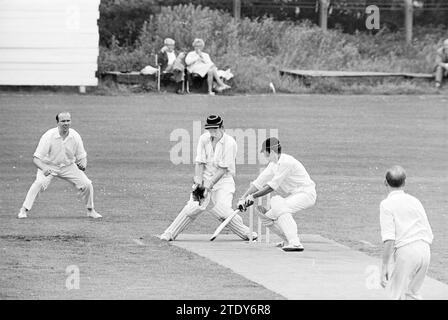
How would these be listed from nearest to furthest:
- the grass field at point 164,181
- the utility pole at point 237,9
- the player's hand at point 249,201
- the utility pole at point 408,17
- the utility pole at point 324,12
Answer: the grass field at point 164,181 < the player's hand at point 249,201 < the utility pole at point 237,9 < the utility pole at point 324,12 < the utility pole at point 408,17

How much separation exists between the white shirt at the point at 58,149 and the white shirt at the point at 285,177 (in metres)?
4.13

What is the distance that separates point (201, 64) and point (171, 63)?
1.02 meters

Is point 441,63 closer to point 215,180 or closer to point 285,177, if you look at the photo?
point 215,180

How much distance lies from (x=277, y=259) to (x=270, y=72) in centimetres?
2203

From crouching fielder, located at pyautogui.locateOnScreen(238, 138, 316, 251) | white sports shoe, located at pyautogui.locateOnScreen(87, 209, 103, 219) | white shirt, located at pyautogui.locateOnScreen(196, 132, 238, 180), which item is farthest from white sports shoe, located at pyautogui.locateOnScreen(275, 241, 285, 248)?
white sports shoe, located at pyautogui.locateOnScreen(87, 209, 103, 219)

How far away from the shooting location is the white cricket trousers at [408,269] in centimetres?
1244

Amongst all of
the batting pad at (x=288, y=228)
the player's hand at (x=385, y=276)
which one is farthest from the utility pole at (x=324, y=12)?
the player's hand at (x=385, y=276)

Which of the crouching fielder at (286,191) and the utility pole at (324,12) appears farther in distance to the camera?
the utility pole at (324,12)

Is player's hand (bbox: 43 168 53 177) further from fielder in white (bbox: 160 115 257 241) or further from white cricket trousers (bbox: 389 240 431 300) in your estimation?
white cricket trousers (bbox: 389 240 431 300)

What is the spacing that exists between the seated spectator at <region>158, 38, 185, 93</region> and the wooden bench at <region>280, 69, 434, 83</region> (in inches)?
141

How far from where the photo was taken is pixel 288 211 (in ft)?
57.0

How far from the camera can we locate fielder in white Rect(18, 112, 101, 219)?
20.6 metres

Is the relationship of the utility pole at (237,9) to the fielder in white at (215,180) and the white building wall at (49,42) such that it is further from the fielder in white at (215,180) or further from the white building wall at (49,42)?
the fielder in white at (215,180)

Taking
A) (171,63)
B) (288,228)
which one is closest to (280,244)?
(288,228)
